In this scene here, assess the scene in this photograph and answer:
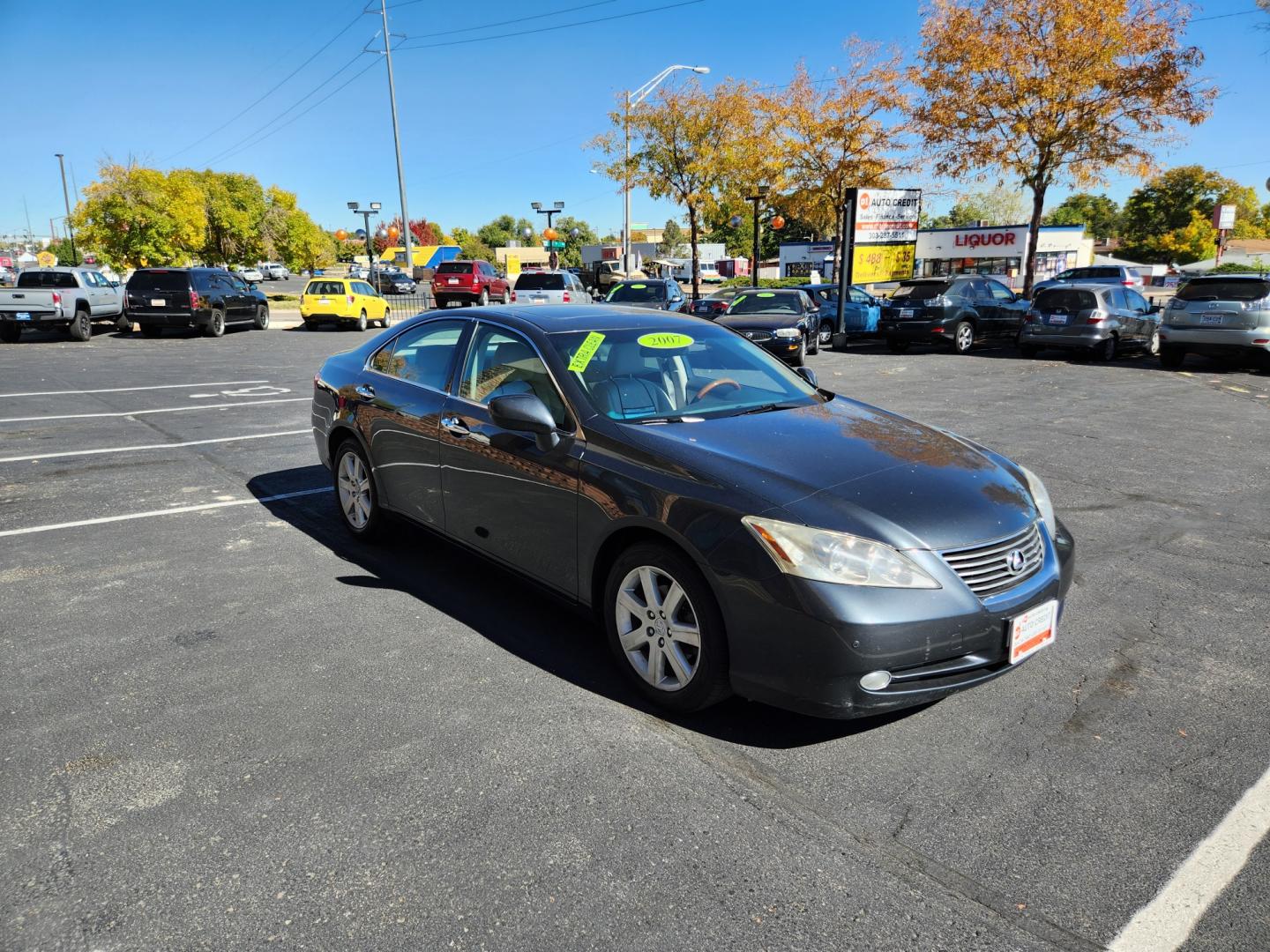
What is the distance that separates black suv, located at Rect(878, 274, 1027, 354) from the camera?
725 inches

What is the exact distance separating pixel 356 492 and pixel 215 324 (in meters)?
19.4

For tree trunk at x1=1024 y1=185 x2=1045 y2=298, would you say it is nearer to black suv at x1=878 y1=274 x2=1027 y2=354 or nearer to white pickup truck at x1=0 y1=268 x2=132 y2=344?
black suv at x1=878 y1=274 x2=1027 y2=354

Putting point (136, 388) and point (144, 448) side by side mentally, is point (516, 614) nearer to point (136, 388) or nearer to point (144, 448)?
point (144, 448)

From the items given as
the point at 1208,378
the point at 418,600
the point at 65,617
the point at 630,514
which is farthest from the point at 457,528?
the point at 1208,378

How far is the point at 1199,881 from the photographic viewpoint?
2.44m

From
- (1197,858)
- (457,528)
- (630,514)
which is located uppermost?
(630,514)

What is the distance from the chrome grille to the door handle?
2394 mm

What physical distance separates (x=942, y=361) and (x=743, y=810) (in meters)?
16.2

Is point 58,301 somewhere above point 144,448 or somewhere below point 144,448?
above

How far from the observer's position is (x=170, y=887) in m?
2.38

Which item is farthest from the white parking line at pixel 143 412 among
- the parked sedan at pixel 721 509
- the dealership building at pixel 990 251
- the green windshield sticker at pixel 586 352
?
the dealership building at pixel 990 251

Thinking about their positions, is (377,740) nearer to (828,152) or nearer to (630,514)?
(630,514)

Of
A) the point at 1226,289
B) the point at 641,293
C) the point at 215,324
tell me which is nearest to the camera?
the point at 1226,289

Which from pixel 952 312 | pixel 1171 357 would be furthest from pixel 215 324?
pixel 1171 357
